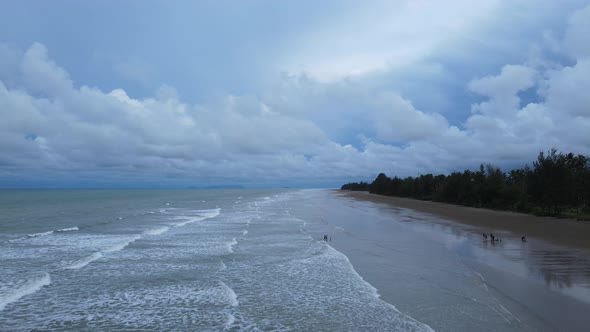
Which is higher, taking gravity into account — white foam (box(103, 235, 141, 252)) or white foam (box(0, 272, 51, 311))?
white foam (box(103, 235, 141, 252))

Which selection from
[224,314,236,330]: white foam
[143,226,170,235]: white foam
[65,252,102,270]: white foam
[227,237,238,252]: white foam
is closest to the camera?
[224,314,236,330]: white foam

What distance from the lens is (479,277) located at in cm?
1466

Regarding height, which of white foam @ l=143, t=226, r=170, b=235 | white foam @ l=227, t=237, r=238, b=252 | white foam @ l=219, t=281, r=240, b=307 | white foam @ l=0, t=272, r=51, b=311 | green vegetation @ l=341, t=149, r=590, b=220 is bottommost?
white foam @ l=0, t=272, r=51, b=311

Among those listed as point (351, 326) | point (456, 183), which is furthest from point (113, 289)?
point (456, 183)

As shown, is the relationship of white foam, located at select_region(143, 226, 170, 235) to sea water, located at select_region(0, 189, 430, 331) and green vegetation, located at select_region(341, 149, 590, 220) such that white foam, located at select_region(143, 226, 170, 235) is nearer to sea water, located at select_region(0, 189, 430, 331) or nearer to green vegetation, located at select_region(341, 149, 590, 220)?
sea water, located at select_region(0, 189, 430, 331)

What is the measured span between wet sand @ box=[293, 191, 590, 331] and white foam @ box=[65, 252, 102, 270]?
508 inches

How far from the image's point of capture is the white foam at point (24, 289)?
12.7 metres

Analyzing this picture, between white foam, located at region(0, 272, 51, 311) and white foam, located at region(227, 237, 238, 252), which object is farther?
white foam, located at region(227, 237, 238, 252)

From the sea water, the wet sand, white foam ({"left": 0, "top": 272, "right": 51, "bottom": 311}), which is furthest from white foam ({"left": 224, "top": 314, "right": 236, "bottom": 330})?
→ white foam ({"left": 0, "top": 272, "right": 51, "bottom": 311})

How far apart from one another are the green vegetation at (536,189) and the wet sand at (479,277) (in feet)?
51.1

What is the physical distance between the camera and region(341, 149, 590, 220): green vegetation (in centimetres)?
4047

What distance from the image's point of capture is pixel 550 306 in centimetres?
1080

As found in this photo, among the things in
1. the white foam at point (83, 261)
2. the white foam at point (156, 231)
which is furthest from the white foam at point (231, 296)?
the white foam at point (156, 231)

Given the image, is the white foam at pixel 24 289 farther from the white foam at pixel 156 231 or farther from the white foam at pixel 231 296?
the white foam at pixel 156 231
